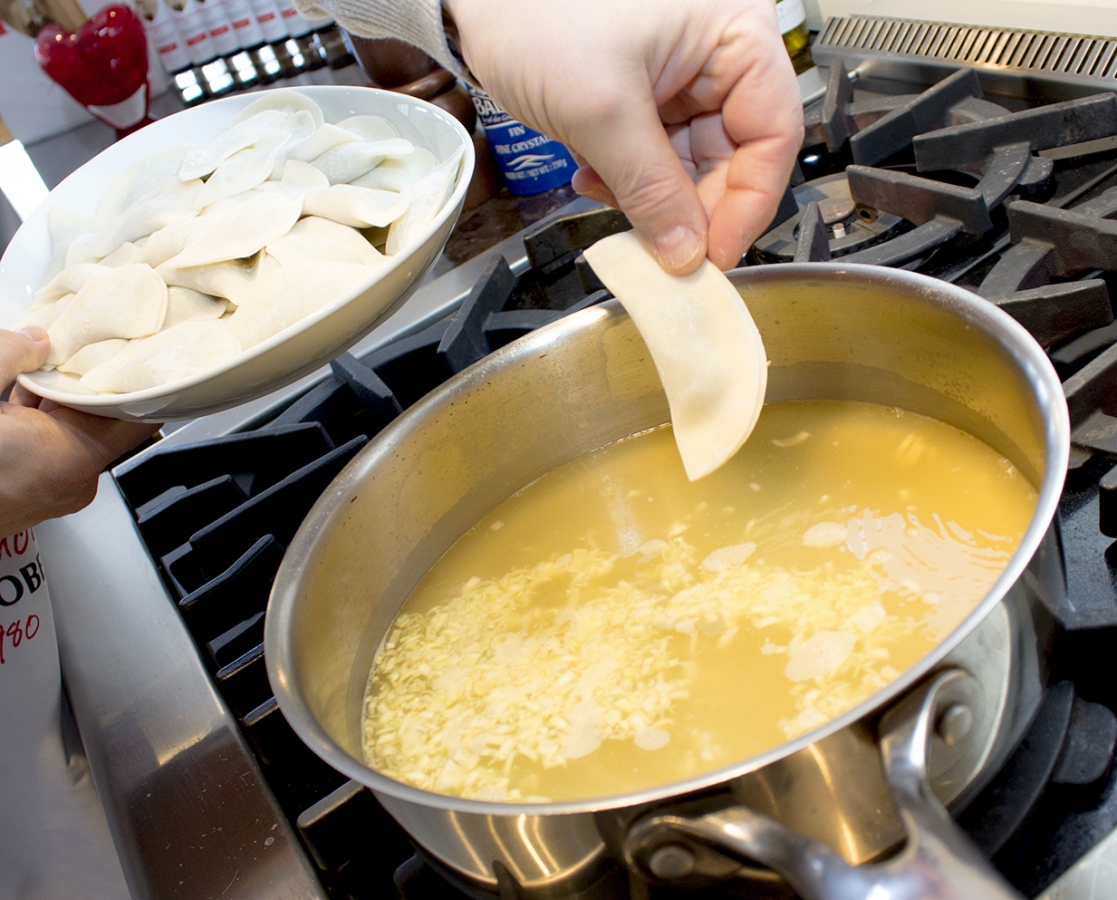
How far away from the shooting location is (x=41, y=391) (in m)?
0.74

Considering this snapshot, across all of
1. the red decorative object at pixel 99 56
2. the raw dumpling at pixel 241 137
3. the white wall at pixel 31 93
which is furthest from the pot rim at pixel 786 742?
the white wall at pixel 31 93

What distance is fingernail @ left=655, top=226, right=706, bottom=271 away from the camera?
70cm

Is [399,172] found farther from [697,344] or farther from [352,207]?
[697,344]

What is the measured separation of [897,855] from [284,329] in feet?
1.74

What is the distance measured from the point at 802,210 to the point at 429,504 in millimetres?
525

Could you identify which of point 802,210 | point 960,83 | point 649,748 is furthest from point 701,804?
point 960,83

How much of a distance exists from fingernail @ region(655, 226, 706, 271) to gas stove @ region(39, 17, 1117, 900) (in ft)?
0.77

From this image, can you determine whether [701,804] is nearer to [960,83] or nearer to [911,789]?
[911,789]

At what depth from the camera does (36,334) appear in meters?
0.77

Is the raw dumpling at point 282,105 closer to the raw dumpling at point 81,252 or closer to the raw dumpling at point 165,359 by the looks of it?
the raw dumpling at point 81,252

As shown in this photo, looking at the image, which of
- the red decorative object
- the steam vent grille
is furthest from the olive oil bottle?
the red decorative object

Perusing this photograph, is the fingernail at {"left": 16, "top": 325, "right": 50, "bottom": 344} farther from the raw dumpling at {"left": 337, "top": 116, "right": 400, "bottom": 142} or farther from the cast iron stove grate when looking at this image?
the raw dumpling at {"left": 337, "top": 116, "right": 400, "bottom": 142}

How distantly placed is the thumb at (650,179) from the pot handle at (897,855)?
1.26 feet

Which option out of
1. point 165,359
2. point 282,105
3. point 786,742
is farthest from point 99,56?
point 786,742
